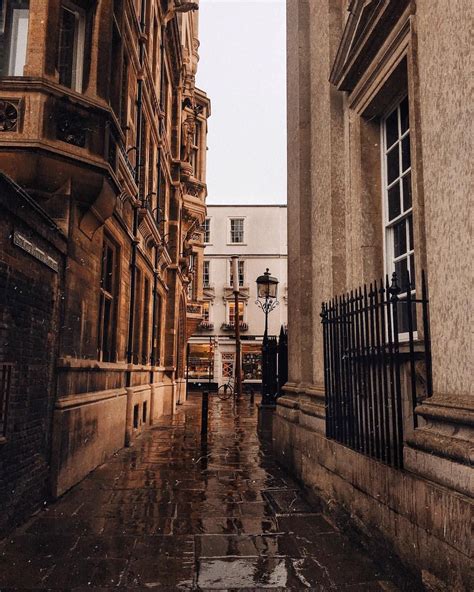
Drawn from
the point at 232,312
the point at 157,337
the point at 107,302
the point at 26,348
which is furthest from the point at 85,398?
the point at 232,312

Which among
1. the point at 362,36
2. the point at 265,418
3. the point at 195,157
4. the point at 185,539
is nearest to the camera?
the point at 185,539

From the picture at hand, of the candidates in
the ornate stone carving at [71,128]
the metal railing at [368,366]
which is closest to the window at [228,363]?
the ornate stone carving at [71,128]

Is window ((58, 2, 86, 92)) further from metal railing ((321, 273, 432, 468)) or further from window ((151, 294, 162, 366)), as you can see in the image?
window ((151, 294, 162, 366))

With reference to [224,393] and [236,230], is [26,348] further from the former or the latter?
[236,230]

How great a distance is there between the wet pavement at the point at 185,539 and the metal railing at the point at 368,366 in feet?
3.02

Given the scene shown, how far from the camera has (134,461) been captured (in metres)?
8.75

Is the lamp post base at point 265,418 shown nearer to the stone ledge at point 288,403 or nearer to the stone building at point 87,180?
the stone building at point 87,180

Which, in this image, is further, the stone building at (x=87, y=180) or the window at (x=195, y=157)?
the window at (x=195, y=157)

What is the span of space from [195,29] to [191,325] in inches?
629

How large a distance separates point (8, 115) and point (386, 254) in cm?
472

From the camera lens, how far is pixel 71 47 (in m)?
7.54

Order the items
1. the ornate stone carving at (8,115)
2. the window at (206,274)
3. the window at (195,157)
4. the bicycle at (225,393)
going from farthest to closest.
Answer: the window at (206,274)
the bicycle at (225,393)
the window at (195,157)
the ornate stone carving at (8,115)

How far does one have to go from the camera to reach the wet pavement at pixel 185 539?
12.6 feet

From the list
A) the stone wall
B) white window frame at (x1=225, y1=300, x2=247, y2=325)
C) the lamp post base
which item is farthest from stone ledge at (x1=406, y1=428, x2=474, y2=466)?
white window frame at (x1=225, y1=300, x2=247, y2=325)
